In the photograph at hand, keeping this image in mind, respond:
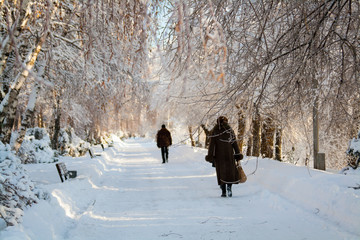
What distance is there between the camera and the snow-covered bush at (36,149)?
14570mm

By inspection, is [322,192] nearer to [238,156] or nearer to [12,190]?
[238,156]

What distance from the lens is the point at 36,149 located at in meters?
15.3

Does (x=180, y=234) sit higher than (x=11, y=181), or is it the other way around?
(x=11, y=181)

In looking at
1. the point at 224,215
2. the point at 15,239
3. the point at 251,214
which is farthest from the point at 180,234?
the point at 15,239

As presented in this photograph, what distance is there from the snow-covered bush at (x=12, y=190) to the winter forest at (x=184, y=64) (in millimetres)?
17

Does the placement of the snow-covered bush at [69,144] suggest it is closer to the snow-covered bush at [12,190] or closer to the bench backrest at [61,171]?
the bench backrest at [61,171]

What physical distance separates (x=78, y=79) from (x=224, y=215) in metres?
6.29

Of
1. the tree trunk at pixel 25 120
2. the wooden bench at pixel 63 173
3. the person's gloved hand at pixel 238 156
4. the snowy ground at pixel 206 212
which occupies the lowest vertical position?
the snowy ground at pixel 206 212

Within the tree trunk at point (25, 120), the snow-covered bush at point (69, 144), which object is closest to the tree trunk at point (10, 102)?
the tree trunk at point (25, 120)

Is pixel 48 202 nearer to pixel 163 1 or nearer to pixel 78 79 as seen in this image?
pixel 163 1

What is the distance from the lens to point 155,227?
475 cm

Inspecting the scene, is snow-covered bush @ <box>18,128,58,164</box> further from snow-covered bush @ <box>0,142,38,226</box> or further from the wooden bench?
snow-covered bush @ <box>0,142,38,226</box>

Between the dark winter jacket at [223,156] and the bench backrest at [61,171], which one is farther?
the bench backrest at [61,171]

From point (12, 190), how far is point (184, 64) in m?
2.86
